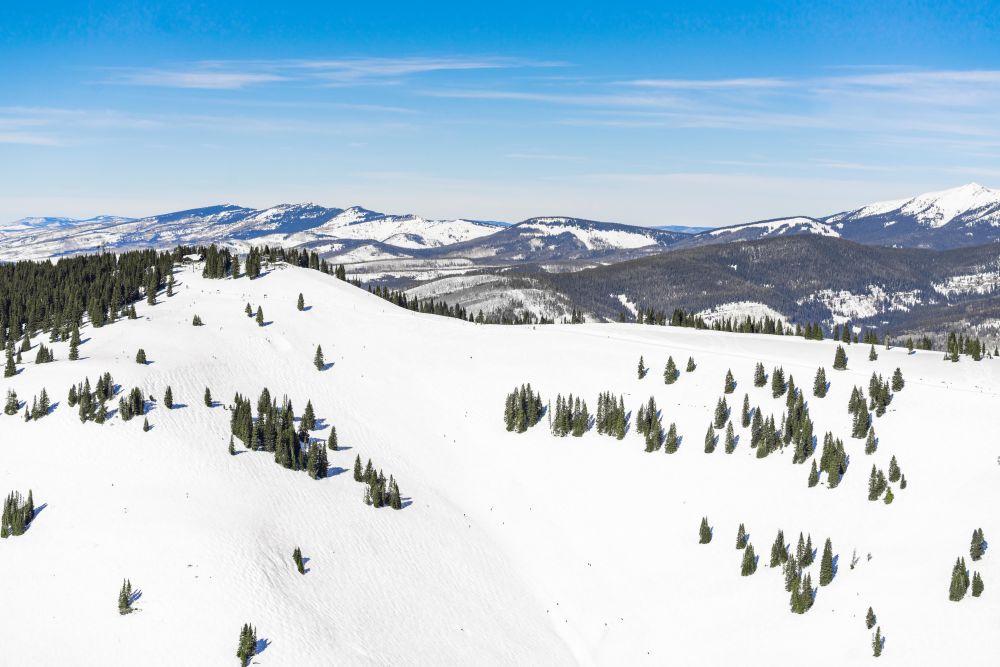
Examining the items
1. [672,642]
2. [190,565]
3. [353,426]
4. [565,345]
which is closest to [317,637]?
[190,565]

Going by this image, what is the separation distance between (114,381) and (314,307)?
6132 cm

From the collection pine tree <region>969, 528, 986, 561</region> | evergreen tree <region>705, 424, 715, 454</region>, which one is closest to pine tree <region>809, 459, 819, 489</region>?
evergreen tree <region>705, 424, 715, 454</region>

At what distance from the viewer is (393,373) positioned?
136125 millimetres

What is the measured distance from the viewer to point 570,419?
120 metres

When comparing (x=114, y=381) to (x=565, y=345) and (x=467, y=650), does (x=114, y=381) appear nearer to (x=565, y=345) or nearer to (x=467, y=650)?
(x=467, y=650)

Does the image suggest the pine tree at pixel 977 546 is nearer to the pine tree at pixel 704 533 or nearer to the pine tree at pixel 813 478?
the pine tree at pixel 813 478

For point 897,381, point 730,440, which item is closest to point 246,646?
point 730,440

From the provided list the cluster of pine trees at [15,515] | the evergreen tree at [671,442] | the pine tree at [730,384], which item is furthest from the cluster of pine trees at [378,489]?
the pine tree at [730,384]

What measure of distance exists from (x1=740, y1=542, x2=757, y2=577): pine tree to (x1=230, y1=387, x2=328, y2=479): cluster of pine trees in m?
52.0

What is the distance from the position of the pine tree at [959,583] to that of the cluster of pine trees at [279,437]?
232ft

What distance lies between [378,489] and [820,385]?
68065 millimetres

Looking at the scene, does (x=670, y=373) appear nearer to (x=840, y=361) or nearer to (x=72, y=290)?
(x=840, y=361)

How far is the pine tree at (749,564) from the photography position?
85.6m

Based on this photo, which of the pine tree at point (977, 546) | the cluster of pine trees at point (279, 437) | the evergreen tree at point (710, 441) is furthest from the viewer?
the evergreen tree at point (710, 441)
